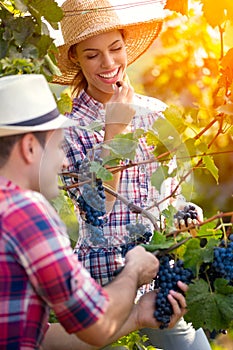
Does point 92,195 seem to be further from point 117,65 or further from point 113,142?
point 117,65

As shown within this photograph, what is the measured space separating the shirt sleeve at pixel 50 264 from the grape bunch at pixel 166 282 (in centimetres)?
43

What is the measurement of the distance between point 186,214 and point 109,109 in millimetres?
436

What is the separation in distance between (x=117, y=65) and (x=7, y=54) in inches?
28.3

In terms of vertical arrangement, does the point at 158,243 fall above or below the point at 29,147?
below

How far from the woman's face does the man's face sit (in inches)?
50.0

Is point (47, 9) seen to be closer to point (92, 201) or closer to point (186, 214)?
point (92, 201)

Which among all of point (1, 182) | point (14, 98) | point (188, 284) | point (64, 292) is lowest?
point (188, 284)

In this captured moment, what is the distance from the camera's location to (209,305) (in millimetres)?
2355

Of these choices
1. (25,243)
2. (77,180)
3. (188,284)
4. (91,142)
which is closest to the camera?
(25,243)

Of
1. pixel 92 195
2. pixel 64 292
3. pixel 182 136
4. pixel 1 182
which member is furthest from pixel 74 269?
pixel 182 136

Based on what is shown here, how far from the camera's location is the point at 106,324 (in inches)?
76.0

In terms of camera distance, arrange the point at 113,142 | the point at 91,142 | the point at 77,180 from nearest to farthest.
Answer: the point at 113,142 < the point at 77,180 < the point at 91,142

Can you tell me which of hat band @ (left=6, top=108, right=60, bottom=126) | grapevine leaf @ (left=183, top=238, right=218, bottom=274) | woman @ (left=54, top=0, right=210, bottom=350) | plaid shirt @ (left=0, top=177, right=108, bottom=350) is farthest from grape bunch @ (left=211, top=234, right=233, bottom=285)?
hat band @ (left=6, top=108, right=60, bottom=126)

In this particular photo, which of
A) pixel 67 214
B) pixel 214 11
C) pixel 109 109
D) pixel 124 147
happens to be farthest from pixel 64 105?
pixel 214 11
